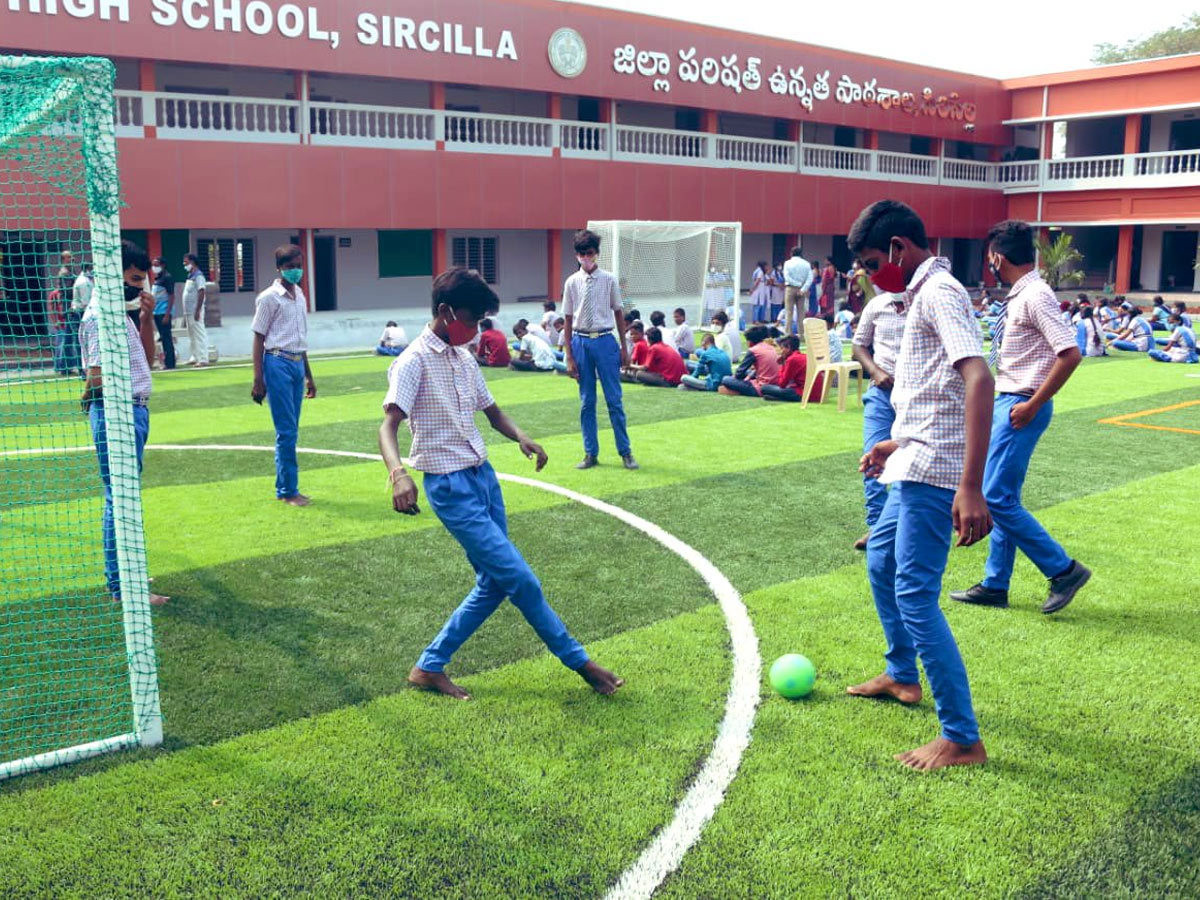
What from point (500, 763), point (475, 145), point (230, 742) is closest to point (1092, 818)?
point (500, 763)

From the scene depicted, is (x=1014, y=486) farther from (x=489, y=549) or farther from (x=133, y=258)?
(x=133, y=258)

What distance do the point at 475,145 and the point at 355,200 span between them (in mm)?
3726

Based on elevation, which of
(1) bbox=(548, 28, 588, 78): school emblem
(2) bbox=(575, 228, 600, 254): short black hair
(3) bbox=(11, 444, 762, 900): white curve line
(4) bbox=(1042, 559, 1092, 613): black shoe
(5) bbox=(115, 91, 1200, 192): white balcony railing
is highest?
(1) bbox=(548, 28, 588, 78): school emblem

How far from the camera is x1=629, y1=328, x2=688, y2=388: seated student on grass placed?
1691cm

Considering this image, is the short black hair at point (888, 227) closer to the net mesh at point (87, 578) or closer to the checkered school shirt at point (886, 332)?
the checkered school shirt at point (886, 332)

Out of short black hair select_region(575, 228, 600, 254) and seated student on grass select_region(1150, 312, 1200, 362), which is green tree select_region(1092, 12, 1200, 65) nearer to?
Answer: seated student on grass select_region(1150, 312, 1200, 362)

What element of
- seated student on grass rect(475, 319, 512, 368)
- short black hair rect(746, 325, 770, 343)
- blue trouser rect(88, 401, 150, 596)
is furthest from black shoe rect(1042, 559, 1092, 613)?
seated student on grass rect(475, 319, 512, 368)

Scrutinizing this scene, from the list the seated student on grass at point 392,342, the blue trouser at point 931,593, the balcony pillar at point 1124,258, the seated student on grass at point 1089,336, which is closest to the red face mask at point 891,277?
the blue trouser at point 931,593

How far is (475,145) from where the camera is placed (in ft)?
88.7

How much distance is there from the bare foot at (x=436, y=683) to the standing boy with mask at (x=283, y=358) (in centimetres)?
421

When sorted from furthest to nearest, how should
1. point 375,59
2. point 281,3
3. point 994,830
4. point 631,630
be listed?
1. point 375,59
2. point 281,3
3. point 631,630
4. point 994,830

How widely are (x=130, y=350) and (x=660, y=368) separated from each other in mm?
11403

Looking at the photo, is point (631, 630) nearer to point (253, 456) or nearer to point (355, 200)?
point (253, 456)

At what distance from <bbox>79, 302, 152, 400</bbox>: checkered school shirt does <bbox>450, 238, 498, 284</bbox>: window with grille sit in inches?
952
